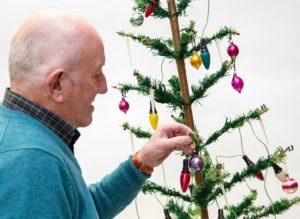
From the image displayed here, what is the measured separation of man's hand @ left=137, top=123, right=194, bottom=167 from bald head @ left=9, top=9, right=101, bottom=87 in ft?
1.30

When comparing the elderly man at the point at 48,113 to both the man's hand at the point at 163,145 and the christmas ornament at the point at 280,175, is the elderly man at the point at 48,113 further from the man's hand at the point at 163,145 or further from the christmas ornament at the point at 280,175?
the christmas ornament at the point at 280,175

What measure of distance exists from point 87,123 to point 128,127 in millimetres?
952

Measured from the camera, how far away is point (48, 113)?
0.80 metres

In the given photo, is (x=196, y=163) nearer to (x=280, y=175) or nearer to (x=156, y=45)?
(x=280, y=175)

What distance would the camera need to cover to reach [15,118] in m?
0.77

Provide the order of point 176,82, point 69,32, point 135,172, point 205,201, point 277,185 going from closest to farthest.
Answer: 1. point 69,32
2. point 135,172
3. point 205,201
4. point 176,82
5. point 277,185

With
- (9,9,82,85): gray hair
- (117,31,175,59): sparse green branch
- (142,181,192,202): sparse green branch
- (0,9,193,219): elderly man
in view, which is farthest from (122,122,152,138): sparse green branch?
(9,9,82,85): gray hair

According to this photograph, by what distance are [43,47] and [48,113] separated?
0.36 feet

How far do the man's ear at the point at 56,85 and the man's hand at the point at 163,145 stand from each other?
39 centimetres

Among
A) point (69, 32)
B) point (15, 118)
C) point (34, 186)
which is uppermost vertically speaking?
point (69, 32)

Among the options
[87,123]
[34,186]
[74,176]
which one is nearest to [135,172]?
[87,123]

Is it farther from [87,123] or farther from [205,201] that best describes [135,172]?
[205,201]

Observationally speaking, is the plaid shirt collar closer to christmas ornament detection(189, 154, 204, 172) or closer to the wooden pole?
christmas ornament detection(189, 154, 204, 172)

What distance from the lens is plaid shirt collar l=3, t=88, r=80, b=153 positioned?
0.80m
